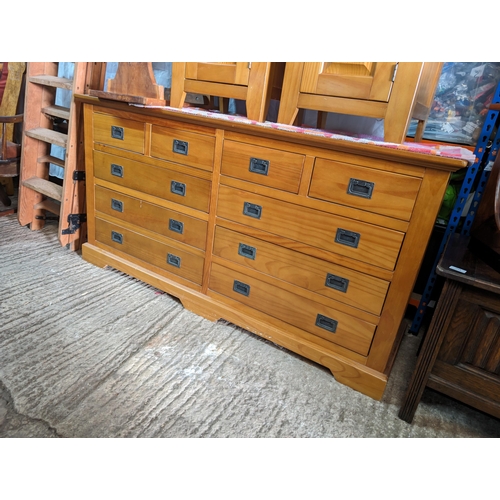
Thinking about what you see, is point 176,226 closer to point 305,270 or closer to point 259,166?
point 259,166

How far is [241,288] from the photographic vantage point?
1701 millimetres

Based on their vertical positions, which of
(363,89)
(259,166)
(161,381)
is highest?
(363,89)

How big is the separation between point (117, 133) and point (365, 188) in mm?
1306

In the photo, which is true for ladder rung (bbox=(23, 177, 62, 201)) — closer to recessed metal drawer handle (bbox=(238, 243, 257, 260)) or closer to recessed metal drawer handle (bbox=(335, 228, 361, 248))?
recessed metal drawer handle (bbox=(238, 243, 257, 260))

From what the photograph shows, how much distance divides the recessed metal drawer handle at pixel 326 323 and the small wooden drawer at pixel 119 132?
1.19 m

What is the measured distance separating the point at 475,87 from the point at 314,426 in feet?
5.49

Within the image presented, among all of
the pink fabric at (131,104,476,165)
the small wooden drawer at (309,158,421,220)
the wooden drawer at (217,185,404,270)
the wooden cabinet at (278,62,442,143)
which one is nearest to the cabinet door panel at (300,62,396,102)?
the wooden cabinet at (278,62,442,143)

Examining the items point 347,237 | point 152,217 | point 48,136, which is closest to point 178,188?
point 152,217

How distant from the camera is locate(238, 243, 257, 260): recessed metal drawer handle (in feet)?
5.26

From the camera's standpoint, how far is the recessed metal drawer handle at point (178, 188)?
1716 millimetres

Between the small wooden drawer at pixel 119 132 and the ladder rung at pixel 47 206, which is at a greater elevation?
the small wooden drawer at pixel 119 132

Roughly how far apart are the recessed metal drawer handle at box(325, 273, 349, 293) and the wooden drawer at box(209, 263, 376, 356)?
0.10m

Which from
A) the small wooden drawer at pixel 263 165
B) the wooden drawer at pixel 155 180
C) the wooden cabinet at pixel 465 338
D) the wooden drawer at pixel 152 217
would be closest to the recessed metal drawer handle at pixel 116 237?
the wooden drawer at pixel 152 217

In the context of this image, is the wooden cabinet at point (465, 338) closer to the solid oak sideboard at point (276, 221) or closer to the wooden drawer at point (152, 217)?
the solid oak sideboard at point (276, 221)
